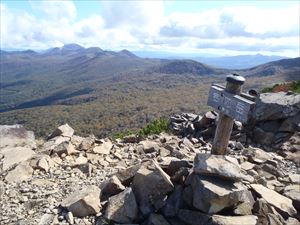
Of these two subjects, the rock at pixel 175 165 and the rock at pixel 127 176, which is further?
→ the rock at pixel 127 176

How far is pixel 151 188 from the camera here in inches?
357

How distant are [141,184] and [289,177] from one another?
5.03 metres

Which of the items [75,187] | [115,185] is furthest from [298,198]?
[75,187]

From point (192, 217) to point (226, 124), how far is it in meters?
2.48

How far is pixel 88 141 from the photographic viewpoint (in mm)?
14703

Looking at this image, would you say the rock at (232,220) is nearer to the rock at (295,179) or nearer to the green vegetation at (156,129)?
the rock at (295,179)

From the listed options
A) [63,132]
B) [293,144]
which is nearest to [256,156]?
[293,144]

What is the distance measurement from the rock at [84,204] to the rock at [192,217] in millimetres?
2150

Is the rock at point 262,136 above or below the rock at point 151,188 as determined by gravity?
below

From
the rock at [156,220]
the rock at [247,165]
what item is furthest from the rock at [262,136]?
the rock at [156,220]

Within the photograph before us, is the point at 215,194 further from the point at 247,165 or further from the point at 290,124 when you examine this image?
the point at 290,124

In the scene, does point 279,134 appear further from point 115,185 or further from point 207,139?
point 115,185

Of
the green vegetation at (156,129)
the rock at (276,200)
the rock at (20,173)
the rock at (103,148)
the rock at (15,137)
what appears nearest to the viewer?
the rock at (276,200)

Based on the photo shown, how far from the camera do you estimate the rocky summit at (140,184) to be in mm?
8359
